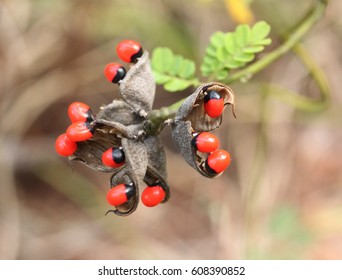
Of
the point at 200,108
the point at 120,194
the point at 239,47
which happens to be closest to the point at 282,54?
the point at 239,47

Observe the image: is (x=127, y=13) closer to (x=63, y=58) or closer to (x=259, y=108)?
(x=63, y=58)

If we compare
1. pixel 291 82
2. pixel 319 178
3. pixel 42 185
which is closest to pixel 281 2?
pixel 291 82

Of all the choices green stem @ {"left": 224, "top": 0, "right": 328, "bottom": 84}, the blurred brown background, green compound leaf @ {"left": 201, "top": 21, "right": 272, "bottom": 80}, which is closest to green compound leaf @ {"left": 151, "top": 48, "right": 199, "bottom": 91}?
green compound leaf @ {"left": 201, "top": 21, "right": 272, "bottom": 80}

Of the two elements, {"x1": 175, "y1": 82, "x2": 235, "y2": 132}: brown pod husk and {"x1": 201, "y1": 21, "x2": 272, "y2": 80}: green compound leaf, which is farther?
{"x1": 201, "y1": 21, "x2": 272, "y2": 80}: green compound leaf

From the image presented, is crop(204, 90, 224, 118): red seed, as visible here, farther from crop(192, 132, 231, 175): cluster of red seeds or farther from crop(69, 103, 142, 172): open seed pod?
crop(69, 103, 142, 172): open seed pod

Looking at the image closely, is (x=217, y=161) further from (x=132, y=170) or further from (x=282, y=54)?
(x=282, y=54)

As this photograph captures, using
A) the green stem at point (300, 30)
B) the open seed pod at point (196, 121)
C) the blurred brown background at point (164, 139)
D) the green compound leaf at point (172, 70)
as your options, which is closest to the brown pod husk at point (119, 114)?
the open seed pod at point (196, 121)

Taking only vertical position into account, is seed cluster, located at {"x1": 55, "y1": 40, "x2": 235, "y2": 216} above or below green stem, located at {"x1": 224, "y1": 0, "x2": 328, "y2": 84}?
below
